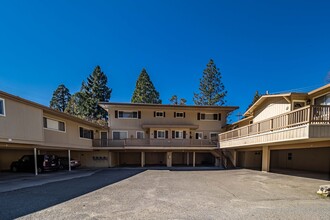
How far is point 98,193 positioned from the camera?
7.34 meters

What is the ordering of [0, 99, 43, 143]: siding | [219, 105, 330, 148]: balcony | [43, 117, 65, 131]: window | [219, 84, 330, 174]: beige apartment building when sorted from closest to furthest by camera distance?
[219, 105, 330, 148]: balcony, [219, 84, 330, 174]: beige apartment building, [0, 99, 43, 143]: siding, [43, 117, 65, 131]: window

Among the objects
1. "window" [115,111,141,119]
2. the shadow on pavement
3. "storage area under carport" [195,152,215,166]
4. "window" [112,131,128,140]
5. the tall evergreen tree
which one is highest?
the tall evergreen tree

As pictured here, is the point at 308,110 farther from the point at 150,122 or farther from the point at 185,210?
the point at 150,122

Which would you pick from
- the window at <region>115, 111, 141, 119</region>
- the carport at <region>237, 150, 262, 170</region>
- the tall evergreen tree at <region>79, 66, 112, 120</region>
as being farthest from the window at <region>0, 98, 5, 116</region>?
the tall evergreen tree at <region>79, 66, 112, 120</region>

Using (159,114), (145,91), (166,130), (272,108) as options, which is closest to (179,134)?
(166,130)

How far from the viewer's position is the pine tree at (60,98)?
4562 centimetres

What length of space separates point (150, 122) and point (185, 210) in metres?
16.2

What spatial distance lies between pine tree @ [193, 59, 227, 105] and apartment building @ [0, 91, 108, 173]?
2499 cm

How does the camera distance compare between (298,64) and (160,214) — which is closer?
(160,214)

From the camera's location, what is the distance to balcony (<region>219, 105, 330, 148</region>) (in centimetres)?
755

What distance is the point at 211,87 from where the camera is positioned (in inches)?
1494

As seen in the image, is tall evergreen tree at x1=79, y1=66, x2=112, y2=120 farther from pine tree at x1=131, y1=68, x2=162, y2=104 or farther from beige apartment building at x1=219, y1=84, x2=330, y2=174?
beige apartment building at x1=219, y1=84, x2=330, y2=174

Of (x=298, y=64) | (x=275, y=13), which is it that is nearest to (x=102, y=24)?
(x=275, y=13)

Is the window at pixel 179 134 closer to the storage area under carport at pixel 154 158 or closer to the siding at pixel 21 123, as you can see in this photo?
the storage area under carport at pixel 154 158
